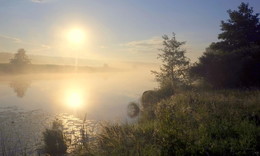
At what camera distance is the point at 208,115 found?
12.6m

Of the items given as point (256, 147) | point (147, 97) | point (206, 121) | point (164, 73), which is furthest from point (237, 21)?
point (256, 147)

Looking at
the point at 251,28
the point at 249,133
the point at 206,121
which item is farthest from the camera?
the point at 251,28

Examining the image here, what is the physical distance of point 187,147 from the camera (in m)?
8.31

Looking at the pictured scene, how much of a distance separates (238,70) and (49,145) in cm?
1961

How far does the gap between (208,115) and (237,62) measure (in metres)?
14.4

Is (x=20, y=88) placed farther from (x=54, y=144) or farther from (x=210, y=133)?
(x=210, y=133)

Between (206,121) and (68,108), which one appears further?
(68,108)

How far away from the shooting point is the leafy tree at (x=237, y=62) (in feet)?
80.4

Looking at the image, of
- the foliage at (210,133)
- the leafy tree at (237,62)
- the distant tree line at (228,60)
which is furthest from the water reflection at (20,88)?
the foliage at (210,133)

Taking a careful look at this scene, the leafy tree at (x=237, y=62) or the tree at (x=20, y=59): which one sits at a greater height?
the tree at (x=20, y=59)

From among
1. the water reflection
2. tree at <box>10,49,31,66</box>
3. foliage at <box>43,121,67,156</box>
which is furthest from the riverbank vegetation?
tree at <box>10,49,31,66</box>

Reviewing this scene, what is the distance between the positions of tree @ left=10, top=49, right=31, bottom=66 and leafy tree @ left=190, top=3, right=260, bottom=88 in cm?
7142

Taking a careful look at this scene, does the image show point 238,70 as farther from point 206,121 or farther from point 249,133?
point 249,133

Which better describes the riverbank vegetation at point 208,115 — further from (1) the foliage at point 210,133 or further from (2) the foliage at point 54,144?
(2) the foliage at point 54,144
